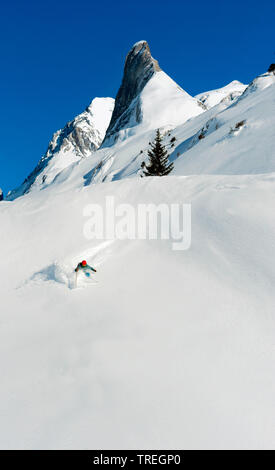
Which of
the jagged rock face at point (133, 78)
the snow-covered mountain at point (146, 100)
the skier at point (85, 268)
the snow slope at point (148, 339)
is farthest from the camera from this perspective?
the jagged rock face at point (133, 78)

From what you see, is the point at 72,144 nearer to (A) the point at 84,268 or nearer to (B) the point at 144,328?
(A) the point at 84,268

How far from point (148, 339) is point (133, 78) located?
298 ft

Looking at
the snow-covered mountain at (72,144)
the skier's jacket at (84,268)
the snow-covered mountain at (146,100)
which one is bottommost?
the skier's jacket at (84,268)

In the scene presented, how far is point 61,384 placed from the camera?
390 centimetres

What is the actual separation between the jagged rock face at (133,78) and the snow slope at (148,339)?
2664 inches

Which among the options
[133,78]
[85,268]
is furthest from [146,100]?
[85,268]

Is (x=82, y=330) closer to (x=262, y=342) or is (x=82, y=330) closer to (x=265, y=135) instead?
(x=262, y=342)

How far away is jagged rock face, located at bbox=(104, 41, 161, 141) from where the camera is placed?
71625mm

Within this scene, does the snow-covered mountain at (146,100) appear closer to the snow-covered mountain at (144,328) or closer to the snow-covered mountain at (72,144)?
the snow-covered mountain at (72,144)

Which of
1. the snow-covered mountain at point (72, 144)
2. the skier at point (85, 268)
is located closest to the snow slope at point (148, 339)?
the skier at point (85, 268)

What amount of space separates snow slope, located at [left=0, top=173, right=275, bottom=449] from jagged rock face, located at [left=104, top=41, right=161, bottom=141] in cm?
6766

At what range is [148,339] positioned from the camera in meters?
4.50

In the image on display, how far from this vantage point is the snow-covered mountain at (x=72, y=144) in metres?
117

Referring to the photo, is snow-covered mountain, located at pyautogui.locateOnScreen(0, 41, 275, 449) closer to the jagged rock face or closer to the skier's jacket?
the skier's jacket
